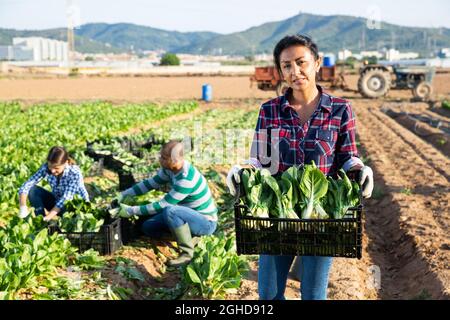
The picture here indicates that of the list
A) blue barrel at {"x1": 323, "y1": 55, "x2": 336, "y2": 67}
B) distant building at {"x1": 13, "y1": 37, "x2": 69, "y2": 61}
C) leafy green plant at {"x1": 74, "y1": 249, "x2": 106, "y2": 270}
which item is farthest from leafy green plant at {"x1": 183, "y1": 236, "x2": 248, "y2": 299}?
distant building at {"x1": 13, "y1": 37, "x2": 69, "y2": 61}

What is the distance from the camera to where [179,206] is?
597cm

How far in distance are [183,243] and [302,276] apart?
2771 millimetres

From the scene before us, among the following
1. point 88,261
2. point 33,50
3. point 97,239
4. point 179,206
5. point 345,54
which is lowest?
point 88,261

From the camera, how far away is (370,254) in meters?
6.80

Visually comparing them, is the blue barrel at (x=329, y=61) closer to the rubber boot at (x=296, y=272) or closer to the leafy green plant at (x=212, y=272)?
the rubber boot at (x=296, y=272)

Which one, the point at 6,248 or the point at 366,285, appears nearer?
the point at 6,248

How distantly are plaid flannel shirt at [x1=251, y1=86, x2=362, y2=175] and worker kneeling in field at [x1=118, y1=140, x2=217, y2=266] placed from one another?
223 cm

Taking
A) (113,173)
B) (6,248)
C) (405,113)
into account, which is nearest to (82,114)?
(113,173)

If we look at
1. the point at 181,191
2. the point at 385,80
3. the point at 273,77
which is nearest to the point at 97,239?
the point at 181,191

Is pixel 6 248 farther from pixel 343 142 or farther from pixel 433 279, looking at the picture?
pixel 433 279

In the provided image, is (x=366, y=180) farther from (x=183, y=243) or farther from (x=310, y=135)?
(x=183, y=243)

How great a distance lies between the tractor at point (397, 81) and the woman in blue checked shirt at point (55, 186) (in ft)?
69.6

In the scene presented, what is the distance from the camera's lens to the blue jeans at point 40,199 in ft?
22.2
